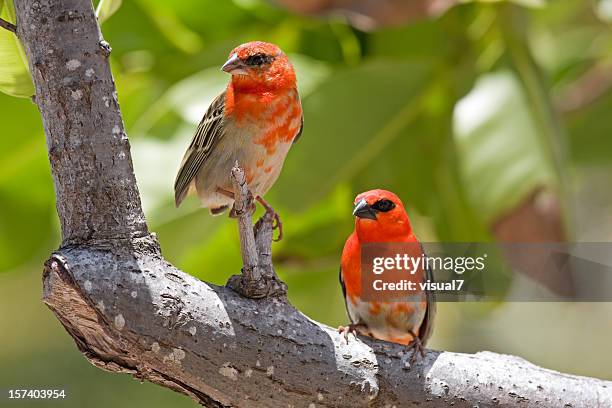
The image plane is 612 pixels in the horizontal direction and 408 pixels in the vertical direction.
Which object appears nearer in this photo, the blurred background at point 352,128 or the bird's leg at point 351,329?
the bird's leg at point 351,329

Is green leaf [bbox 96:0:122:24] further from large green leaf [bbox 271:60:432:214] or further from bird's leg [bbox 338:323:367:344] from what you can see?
large green leaf [bbox 271:60:432:214]

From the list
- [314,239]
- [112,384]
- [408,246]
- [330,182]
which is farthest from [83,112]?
[112,384]

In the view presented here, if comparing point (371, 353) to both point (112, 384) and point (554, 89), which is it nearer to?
point (554, 89)

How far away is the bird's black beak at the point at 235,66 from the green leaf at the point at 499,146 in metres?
0.76

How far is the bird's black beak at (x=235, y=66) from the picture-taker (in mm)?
1192

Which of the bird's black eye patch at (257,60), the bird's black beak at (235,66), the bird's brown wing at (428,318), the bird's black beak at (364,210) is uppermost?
the bird's black eye patch at (257,60)

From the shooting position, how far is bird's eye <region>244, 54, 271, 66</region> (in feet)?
4.00

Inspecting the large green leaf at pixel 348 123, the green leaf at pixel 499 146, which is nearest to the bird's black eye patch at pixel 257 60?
the large green leaf at pixel 348 123

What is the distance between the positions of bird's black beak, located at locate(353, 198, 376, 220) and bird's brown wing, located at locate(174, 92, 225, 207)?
0.78 ft

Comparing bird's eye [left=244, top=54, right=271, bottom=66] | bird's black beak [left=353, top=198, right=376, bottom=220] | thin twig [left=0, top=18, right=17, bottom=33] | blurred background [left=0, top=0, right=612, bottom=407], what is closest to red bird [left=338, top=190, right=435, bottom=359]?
bird's black beak [left=353, top=198, right=376, bottom=220]

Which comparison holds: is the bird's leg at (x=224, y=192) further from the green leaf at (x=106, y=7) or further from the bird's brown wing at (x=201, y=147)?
the green leaf at (x=106, y=7)

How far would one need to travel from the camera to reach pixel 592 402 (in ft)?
4.47

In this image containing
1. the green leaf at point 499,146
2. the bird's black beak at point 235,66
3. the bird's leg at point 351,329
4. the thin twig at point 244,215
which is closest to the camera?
the thin twig at point 244,215

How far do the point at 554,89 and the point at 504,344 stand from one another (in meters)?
1.08
